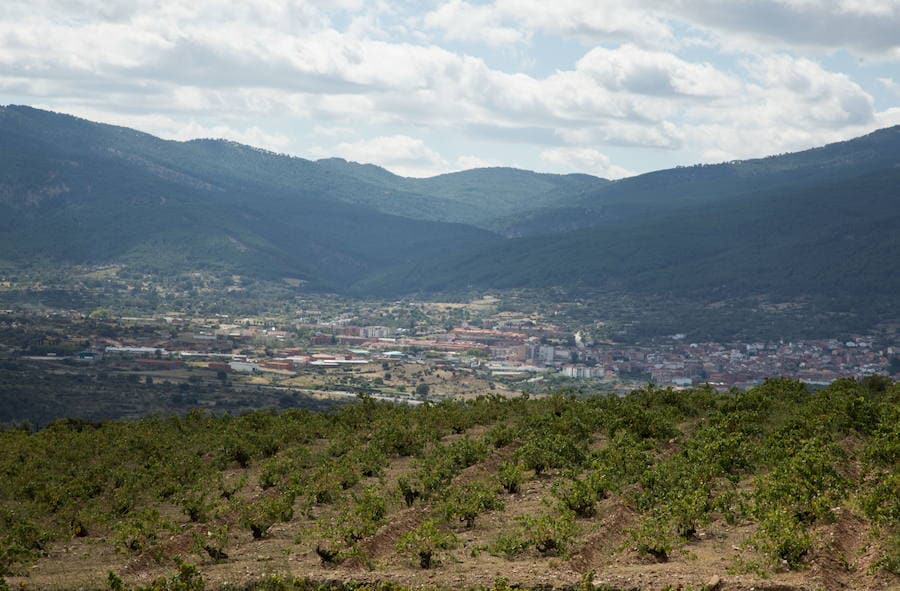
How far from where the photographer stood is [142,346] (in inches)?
4021

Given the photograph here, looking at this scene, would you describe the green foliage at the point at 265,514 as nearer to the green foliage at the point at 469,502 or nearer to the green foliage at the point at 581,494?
the green foliage at the point at 469,502

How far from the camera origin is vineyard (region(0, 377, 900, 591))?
15531mm

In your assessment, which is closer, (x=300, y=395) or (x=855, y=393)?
(x=855, y=393)

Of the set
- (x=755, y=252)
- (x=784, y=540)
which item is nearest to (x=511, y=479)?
(x=784, y=540)

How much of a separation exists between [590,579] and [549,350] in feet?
→ 325

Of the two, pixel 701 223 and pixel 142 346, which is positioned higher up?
pixel 701 223

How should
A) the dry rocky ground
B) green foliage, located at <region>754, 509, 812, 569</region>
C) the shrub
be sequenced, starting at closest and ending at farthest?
1. the dry rocky ground
2. green foliage, located at <region>754, 509, 812, 569</region>
3. the shrub

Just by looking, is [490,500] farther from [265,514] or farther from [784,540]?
[784,540]

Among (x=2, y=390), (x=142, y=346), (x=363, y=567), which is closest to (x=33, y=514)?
(x=363, y=567)

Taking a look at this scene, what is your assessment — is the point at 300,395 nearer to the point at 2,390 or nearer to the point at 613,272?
the point at 2,390

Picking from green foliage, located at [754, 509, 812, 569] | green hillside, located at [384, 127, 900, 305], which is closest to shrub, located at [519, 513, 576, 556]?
green foliage, located at [754, 509, 812, 569]

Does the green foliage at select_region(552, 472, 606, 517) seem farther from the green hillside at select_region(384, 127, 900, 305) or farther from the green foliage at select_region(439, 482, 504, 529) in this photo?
the green hillside at select_region(384, 127, 900, 305)

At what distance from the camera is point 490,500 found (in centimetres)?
1916

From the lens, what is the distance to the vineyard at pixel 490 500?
15.5 metres
